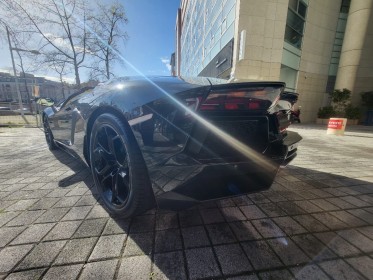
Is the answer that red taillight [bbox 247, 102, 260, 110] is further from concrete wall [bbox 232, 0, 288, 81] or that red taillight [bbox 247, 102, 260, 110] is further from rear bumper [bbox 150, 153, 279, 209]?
concrete wall [bbox 232, 0, 288, 81]

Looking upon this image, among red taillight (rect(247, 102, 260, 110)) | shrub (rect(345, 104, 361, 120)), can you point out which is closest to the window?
shrub (rect(345, 104, 361, 120))

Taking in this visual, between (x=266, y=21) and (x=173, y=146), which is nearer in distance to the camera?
(x=173, y=146)

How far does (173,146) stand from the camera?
133 centimetres

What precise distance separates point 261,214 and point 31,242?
6.40ft

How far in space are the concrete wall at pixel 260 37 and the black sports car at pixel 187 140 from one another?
10.5 m

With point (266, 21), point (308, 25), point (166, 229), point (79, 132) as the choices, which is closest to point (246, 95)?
point (166, 229)

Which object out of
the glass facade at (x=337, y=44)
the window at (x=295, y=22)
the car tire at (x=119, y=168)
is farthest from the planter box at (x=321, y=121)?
the car tire at (x=119, y=168)

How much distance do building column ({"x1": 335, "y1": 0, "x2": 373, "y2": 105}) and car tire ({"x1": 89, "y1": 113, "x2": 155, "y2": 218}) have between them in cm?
1920

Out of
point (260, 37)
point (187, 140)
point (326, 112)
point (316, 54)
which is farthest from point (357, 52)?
point (187, 140)

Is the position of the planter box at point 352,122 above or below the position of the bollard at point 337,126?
below

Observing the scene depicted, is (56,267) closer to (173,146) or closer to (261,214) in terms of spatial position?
(173,146)

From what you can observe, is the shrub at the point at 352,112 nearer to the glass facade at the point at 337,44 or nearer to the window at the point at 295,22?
the glass facade at the point at 337,44

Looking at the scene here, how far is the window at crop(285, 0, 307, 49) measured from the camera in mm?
11875

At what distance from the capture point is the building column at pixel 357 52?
13.8 m
